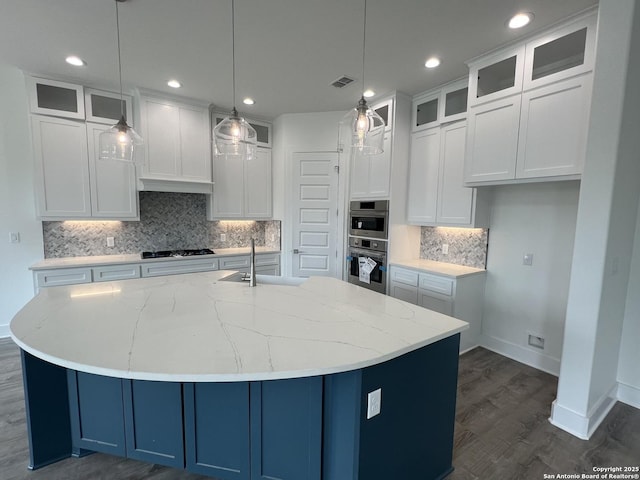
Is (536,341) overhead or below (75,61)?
below

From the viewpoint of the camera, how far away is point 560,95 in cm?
222

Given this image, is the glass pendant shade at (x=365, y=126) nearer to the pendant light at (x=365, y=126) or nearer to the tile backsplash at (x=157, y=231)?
the pendant light at (x=365, y=126)

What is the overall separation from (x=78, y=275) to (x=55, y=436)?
1.89 metres

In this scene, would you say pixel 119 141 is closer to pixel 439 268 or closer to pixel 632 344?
pixel 439 268

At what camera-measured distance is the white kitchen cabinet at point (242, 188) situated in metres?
4.12

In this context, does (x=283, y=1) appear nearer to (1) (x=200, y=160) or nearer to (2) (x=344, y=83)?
(2) (x=344, y=83)

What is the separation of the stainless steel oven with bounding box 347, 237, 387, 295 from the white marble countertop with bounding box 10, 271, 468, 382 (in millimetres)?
1549

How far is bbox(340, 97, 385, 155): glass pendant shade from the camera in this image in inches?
75.3

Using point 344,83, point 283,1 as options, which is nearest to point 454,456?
point 283,1

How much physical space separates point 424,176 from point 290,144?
6.23ft

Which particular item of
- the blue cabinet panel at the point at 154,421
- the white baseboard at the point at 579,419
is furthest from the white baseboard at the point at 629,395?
the blue cabinet panel at the point at 154,421

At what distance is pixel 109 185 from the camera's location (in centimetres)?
344

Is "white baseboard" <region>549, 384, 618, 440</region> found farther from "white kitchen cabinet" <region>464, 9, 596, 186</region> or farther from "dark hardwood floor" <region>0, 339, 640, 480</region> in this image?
"white kitchen cabinet" <region>464, 9, 596, 186</region>

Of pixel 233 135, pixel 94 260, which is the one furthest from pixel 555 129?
pixel 94 260
